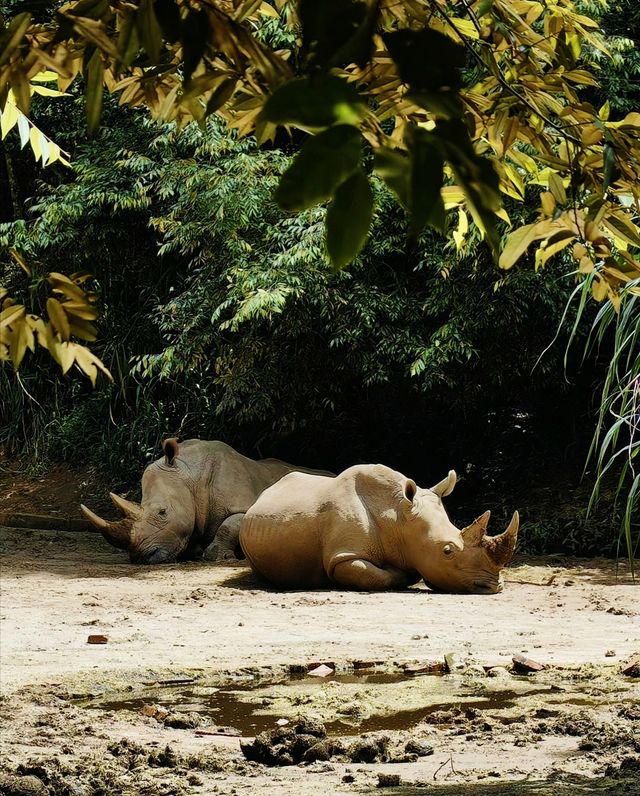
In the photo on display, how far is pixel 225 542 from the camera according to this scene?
9430 millimetres

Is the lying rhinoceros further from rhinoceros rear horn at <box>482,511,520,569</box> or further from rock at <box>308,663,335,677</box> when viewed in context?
rock at <box>308,663,335,677</box>

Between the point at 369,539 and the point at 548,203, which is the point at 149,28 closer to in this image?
the point at 548,203

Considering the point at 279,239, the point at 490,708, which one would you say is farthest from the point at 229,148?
the point at 490,708

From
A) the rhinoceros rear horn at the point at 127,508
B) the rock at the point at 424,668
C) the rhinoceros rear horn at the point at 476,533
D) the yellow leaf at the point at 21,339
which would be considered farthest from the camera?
the rhinoceros rear horn at the point at 127,508

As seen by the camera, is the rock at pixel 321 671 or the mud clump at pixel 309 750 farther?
the rock at pixel 321 671

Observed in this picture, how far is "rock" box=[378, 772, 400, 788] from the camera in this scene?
311 cm

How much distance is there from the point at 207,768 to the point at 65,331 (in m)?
2.03

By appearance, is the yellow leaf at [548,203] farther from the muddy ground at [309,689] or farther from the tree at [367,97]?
the muddy ground at [309,689]

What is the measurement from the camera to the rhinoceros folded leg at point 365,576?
24.2 feet

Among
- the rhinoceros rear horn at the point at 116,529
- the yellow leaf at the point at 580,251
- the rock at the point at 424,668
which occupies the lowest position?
the rock at the point at 424,668

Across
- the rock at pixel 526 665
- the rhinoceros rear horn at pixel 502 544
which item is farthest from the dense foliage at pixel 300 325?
the rock at pixel 526 665

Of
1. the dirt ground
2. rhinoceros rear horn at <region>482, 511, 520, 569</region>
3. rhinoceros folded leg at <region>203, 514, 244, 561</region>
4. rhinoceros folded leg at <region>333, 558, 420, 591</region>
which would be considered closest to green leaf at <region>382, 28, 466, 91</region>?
the dirt ground

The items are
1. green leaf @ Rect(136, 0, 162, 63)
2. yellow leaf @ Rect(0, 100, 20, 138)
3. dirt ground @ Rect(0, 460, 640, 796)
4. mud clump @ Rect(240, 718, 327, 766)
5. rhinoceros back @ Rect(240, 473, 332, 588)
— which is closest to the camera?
green leaf @ Rect(136, 0, 162, 63)

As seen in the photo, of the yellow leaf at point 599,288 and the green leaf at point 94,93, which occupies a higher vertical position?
the green leaf at point 94,93
